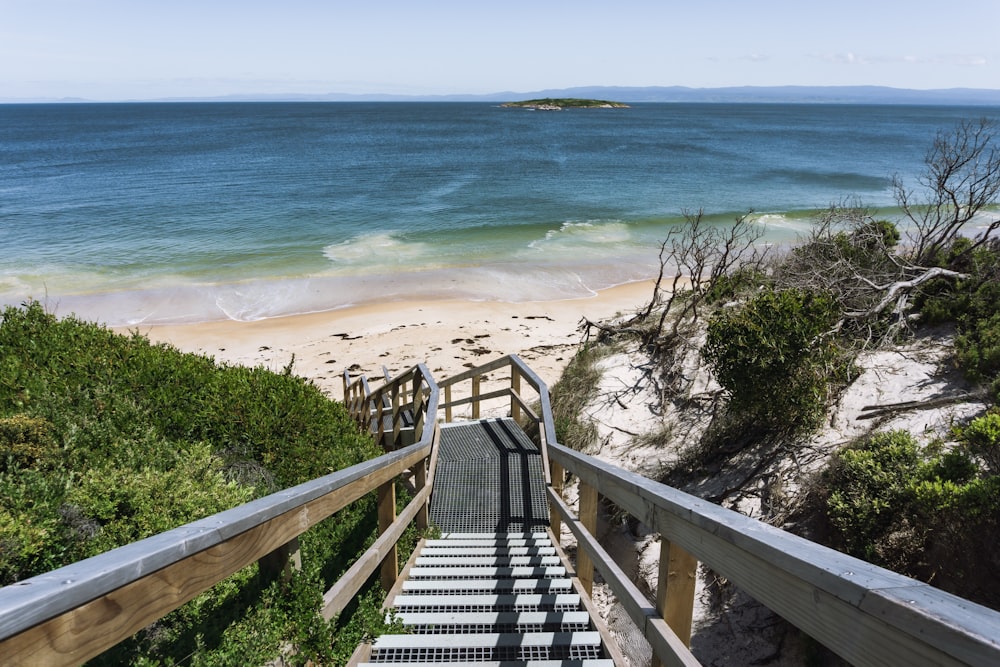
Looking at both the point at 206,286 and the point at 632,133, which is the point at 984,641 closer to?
the point at 206,286

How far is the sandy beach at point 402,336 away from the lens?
13766mm

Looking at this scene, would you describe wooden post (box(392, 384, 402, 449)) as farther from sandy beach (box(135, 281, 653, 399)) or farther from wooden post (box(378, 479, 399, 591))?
sandy beach (box(135, 281, 653, 399))

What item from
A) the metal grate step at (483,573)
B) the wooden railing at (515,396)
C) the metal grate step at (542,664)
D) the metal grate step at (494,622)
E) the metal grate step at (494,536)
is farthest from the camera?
the wooden railing at (515,396)

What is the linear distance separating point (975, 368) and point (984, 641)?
22.1 feet

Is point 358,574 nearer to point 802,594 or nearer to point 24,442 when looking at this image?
point 802,594

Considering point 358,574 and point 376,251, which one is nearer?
point 358,574

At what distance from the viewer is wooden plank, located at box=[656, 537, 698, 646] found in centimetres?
177

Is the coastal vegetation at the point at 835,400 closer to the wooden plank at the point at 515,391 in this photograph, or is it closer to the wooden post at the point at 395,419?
the wooden plank at the point at 515,391

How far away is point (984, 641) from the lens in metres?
0.78

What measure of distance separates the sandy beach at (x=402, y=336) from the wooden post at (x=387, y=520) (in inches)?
364

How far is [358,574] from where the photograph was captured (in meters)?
2.48

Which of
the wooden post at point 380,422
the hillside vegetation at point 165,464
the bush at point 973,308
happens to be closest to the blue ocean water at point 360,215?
the hillside vegetation at point 165,464

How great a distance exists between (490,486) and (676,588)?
13.7 feet

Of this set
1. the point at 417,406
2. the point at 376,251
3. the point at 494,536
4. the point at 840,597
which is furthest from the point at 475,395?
the point at 376,251
